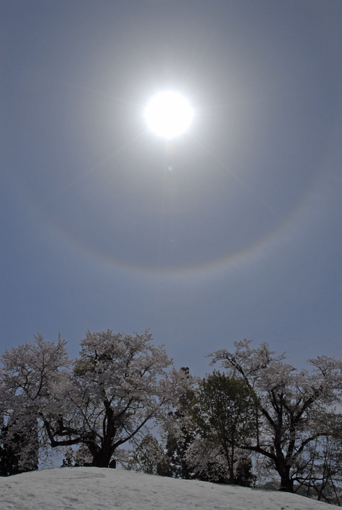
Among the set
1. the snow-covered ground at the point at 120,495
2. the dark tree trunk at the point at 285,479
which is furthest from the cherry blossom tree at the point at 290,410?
the snow-covered ground at the point at 120,495

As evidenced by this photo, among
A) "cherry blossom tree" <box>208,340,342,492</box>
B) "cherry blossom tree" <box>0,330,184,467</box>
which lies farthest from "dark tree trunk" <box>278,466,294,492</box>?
"cherry blossom tree" <box>0,330,184,467</box>

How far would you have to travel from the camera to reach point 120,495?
10.3 metres

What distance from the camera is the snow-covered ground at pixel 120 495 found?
29.4ft

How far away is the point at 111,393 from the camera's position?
22859 mm

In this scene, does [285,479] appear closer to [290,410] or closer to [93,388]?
[290,410]

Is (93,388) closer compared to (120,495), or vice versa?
(120,495)

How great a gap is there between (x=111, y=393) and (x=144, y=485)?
37.4ft

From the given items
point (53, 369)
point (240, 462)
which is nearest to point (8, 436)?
point (53, 369)

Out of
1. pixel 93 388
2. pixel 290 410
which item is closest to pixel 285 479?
pixel 290 410

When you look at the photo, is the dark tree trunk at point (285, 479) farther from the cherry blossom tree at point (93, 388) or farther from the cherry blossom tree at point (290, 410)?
the cherry blossom tree at point (93, 388)

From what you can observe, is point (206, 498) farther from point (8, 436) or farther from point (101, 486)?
point (8, 436)

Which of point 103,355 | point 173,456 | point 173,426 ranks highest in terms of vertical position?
point 103,355

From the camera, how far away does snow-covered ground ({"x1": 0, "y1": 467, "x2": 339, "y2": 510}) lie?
897 cm

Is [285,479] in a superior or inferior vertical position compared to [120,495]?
superior
